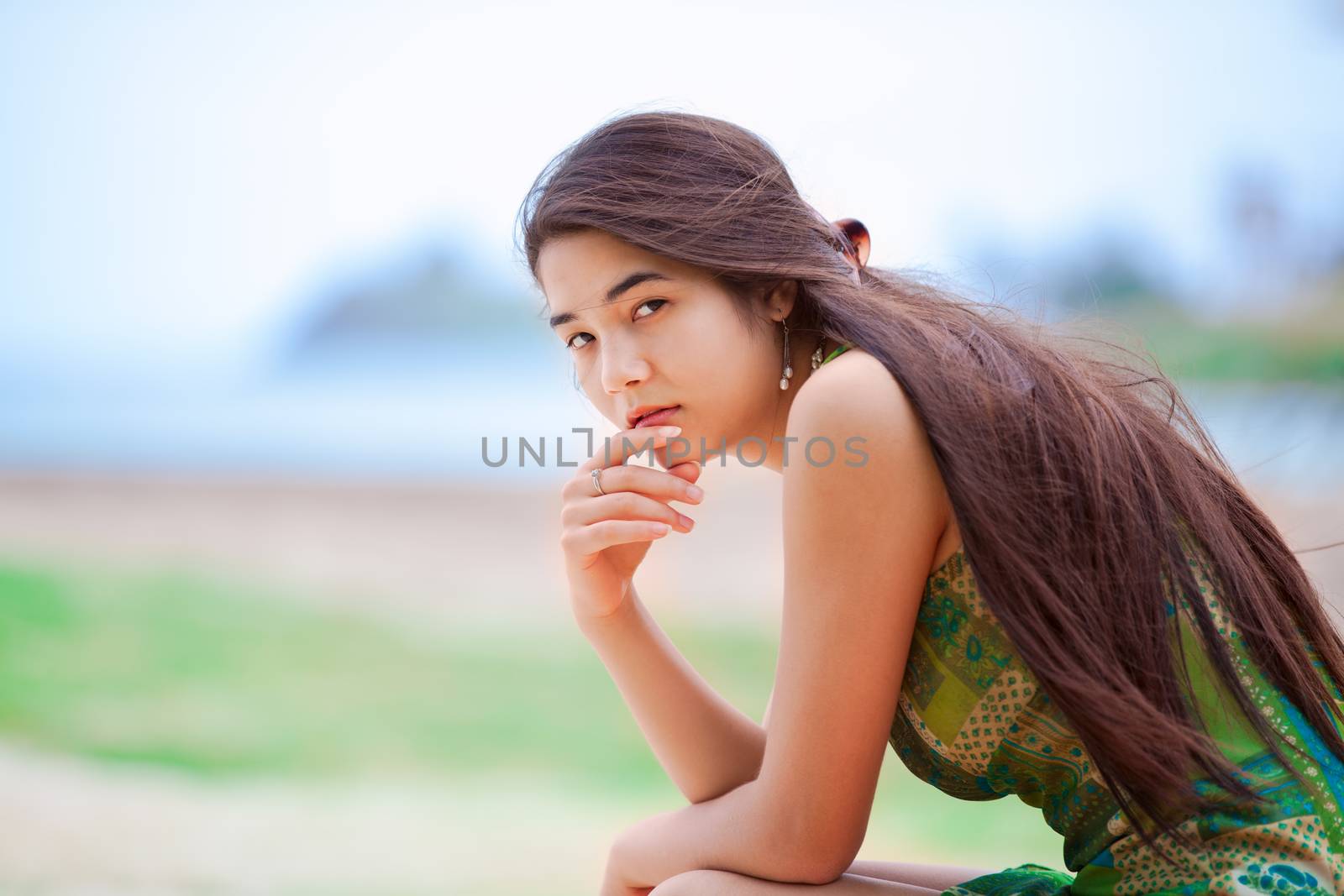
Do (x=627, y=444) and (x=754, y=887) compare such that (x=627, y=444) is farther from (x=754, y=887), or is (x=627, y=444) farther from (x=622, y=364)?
(x=754, y=887)

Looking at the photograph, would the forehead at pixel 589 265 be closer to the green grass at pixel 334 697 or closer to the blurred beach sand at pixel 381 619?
the blurred beach sand at pixel 381 619

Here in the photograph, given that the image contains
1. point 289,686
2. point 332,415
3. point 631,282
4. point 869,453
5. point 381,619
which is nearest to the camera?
point 869,453

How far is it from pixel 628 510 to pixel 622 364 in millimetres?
161

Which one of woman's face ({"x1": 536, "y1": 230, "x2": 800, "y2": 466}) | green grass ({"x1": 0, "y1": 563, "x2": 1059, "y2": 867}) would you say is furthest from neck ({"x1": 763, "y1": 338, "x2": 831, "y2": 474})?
green grass ({"x1": 0, "y1": 563, "x2": 1059, "y2": 867})

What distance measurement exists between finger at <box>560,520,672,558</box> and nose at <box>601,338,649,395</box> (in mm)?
152

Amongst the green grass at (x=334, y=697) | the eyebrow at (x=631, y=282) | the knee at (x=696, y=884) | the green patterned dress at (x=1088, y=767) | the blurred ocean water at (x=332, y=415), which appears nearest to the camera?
the green patterned dress at (x=1088, y=767)

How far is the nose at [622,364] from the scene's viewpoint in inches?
48.8

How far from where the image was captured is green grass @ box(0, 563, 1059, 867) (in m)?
4.10

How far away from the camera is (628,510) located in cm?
126

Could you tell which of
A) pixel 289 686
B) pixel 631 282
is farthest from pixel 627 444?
pixel 289 686

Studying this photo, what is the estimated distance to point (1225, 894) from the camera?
929mm

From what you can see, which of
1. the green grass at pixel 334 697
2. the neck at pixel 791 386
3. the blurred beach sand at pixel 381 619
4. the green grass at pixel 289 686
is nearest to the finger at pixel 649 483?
the neck at pixel 791 386

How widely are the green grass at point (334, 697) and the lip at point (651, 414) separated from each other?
2066 mm

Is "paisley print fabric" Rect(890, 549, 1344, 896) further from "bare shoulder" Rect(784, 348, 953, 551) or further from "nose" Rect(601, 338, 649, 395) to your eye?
"nose" Rect(601, 338, 649, 395)
